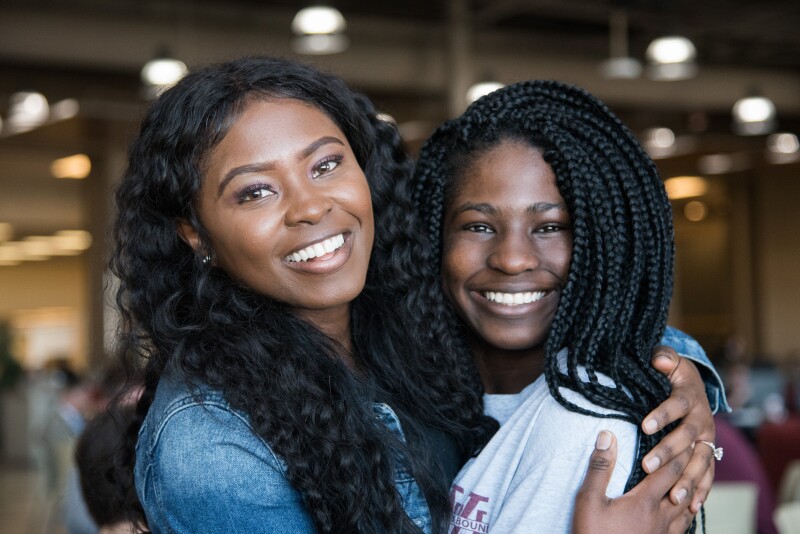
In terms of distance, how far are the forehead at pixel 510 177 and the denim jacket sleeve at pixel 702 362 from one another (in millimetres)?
353

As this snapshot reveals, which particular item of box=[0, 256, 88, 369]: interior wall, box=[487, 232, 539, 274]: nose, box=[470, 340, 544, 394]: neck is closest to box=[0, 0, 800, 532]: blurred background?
box=[470, 340, 544, 394]: neck

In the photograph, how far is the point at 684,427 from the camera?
149cm

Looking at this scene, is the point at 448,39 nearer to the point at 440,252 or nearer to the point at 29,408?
the point at 29,408

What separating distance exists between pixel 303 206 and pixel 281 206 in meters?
0.03

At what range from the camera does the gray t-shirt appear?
137 cm

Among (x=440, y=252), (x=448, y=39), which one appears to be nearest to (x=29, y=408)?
(x=448, y=39)

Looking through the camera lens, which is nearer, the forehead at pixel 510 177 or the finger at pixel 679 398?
the finger at pixel 679 398

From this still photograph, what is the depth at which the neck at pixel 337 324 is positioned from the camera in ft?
5.33

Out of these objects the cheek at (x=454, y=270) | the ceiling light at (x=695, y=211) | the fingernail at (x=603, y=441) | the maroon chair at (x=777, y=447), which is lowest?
the maroon chair at (x=777, y=447)

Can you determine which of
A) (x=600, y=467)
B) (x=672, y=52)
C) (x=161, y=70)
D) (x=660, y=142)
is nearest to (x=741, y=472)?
(x=600, y=467)

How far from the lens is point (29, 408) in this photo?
11.6 m

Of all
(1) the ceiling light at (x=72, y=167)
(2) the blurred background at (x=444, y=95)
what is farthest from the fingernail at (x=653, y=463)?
(1) the ceiling light at (x=72, y=167)

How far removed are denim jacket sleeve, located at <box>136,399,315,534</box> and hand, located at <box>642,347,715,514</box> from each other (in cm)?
52

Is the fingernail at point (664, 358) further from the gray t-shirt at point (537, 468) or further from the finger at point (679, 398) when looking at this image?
the gray t-shirt at point (537, 468)
